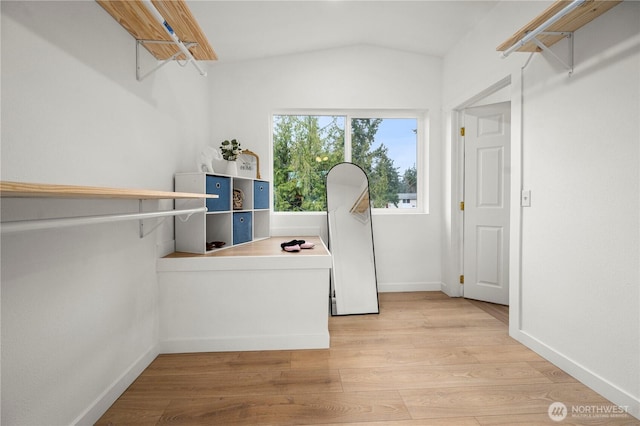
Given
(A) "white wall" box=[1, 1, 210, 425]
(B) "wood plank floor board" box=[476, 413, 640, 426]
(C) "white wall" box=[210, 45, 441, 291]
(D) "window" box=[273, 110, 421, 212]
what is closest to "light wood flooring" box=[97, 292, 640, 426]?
(B) "wood plank floor board" box=[476, 413, 640, 426]

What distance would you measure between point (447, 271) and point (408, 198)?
92 centimetres

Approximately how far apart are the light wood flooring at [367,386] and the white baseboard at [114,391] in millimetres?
33

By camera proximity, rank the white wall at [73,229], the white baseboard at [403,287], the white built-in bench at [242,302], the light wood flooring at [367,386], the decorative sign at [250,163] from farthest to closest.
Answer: the white baseboard at [403,287]
the decorative sign at [250,163]
the white built-in bench at [242,302]
the light wood flooring at [367,386]
the white wall at [73,229]

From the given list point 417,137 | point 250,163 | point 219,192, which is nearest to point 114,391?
Answer: point 219,192

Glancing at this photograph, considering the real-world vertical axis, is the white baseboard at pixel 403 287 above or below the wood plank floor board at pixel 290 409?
above

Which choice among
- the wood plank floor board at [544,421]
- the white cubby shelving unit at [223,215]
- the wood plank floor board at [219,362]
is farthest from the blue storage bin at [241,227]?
the wood plank floor board at [544,421]

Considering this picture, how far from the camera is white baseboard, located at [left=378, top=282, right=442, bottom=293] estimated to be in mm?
3537

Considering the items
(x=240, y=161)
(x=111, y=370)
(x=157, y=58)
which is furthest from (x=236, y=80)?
(x=111, y=370)

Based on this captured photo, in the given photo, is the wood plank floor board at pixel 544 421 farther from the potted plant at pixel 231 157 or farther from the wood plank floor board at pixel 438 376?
the potted plant at pixel 231 157

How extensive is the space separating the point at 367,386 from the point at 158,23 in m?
2.28

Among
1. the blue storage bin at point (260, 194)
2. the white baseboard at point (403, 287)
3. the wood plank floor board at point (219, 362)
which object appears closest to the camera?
the wood plank floor board at point (219, 362)

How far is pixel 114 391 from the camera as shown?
1634 mm

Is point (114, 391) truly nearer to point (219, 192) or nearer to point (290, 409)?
point (290, 409)

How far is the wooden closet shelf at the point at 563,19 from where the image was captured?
1.52 meters
